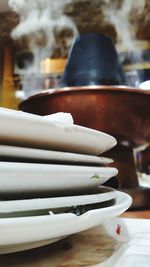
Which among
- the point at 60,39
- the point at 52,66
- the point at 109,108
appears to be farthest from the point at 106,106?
the point at 52,66

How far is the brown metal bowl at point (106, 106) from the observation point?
0.57 meters

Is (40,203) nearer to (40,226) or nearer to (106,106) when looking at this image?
(40,226)

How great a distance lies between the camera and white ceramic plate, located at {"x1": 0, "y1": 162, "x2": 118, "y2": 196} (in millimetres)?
218

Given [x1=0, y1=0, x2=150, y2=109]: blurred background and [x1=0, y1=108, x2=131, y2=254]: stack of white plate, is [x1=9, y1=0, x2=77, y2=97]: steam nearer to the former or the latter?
[x1=0, y1=0, x2=150, y2=109]: blurred background

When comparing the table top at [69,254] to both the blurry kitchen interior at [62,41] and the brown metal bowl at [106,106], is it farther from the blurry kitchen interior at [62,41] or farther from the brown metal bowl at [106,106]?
the blurry kitchen interior at [62,41]

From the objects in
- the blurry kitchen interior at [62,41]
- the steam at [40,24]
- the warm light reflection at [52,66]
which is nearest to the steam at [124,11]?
the blurry kitchen interior at [62,41]

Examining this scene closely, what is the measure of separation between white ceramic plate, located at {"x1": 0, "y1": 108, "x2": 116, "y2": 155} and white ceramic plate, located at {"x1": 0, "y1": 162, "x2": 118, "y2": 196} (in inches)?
1.1

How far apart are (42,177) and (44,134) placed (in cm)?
4

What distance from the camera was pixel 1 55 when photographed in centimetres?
336

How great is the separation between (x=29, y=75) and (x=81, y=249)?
328 centimetres

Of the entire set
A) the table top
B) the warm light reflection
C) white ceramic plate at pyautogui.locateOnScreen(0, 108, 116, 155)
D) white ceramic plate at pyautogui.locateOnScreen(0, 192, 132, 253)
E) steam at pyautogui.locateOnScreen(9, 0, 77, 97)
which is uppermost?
steam at pyautogui.locateOnScreen(9, 0, 77, 97)

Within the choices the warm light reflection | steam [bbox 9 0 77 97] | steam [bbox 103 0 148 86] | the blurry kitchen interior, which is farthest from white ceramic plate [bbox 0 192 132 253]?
the warm light reflection

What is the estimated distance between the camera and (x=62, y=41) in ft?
10.3

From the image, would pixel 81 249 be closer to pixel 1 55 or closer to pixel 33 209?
pixel 33 209
